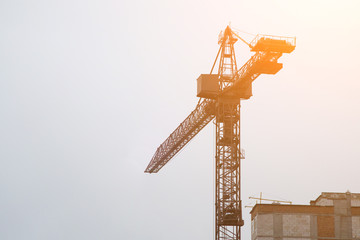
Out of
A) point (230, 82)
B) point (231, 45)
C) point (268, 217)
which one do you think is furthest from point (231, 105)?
point (268, 217)

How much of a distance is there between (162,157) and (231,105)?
28.2m

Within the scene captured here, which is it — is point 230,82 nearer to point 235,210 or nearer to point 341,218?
point 235,210

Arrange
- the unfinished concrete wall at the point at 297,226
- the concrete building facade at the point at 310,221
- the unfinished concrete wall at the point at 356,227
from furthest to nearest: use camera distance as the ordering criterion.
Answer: the unfinished concrete wall at the point at 297,226
the concrete building facade at the point at 310,221
the unfinished concrete wall at the point at 356,227

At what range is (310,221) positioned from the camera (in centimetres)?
7838

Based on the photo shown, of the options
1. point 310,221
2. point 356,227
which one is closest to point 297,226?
point 310,221

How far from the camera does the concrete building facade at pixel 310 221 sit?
77.9 metres

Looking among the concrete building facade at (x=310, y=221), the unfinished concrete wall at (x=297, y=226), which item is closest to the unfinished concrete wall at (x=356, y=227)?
the concrete building facade at (x=310, y=221)

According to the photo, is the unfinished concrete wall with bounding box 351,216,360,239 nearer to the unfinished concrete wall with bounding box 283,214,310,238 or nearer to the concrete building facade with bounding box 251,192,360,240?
the concrete building facade with bounding box 251,192,360,240

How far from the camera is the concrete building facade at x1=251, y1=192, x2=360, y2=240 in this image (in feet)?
256

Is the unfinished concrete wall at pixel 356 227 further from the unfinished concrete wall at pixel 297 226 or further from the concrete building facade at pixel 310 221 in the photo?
the unfinished concrete wall at pixel 297 226

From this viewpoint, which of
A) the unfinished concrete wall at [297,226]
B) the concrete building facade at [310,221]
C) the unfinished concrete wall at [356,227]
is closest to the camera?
the unfinished concrete wall at [356,227]

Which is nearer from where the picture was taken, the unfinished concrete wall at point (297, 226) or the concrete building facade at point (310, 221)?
the concrete building facade at point (310, 221)

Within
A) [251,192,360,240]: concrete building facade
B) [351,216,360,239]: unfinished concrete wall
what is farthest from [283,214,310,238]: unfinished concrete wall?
[351,216,360,239]: unfinished concrete wall

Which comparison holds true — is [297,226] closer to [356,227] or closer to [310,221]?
[310,221]
